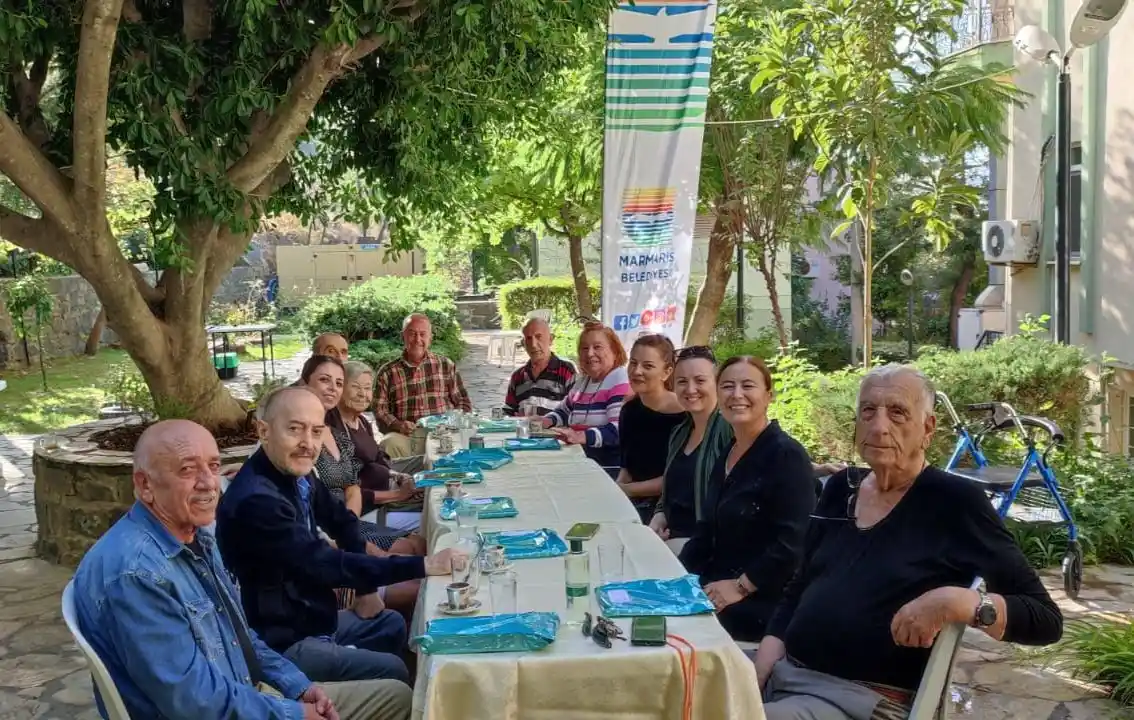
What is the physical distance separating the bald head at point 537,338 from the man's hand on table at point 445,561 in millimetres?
3678

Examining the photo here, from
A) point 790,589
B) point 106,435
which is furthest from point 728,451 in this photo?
point 106,435

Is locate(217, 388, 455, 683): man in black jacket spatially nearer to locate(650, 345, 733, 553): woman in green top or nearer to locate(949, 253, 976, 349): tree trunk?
locate(650, 345, 733, 553): woman in green top

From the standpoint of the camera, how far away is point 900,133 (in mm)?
8445

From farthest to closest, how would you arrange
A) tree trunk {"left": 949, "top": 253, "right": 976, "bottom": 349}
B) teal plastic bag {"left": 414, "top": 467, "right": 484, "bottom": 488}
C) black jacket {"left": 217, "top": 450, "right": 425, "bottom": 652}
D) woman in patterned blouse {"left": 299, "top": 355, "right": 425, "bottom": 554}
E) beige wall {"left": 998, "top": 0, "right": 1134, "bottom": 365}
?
1. tree trunk {"left": 949, "top": 253, "right": 976, "bottom": 349}
2. beige wall {"left": 998, "top": 0, "right": 1134, "bottom": 365}
3. woman in patterned blouse {"left": 299, "top": 355, "right": 425, "bottom": 554}
4. teal plastic bag {"left": 414, "top": 467, "right": 484, "bottom": 488}
5. black jacket {"left": 217, "top": 450, "right": 425, "bottom": 652}

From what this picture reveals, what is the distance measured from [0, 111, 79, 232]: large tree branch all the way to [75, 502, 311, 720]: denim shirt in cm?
349

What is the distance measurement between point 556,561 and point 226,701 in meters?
1.14

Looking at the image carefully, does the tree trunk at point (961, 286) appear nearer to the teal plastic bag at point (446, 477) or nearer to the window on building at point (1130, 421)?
the window on building at point (1130, 421)

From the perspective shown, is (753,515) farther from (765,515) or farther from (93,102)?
(93,102)

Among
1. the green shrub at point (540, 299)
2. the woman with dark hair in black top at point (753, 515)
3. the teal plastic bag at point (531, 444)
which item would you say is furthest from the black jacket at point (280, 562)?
the green shrub at point (540, 299)

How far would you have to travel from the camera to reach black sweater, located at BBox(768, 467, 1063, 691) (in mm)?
2580

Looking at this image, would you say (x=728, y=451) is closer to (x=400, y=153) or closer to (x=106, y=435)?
(x=400, y=153)

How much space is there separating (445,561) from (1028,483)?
3.63 metres

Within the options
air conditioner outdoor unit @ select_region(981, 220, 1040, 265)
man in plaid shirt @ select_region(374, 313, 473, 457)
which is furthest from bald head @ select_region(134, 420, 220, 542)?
air conditioner outdoor unit @ select_region(981, 220, 1040, 265)

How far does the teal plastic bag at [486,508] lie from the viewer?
3893 mm
